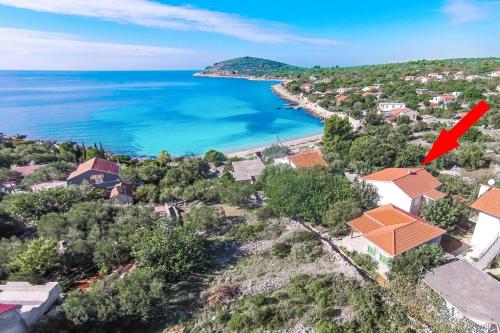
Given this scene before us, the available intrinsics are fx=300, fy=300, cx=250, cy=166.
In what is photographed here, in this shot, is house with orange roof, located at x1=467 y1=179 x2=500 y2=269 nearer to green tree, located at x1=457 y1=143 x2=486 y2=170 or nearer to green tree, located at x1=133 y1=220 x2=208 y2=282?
green tree, located at x1=457 y1=143 x2=486 y2=170

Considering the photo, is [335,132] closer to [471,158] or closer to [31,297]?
[471,158]

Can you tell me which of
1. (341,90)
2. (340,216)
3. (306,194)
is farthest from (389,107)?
(340,216)

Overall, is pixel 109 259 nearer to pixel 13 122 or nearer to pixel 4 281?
pixel 4 281

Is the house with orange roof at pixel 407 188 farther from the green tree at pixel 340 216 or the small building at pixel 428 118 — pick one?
the small building at pixel 428 118

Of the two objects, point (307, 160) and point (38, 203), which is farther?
point (307, 160)

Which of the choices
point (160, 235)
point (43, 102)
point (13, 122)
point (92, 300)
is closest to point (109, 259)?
point (160, 235)
